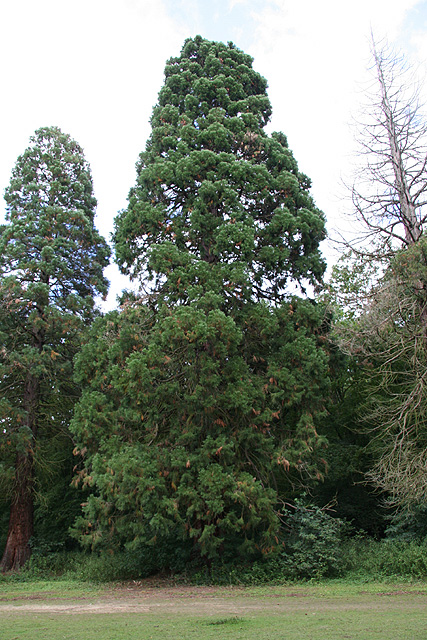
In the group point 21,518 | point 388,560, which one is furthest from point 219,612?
point 21,518

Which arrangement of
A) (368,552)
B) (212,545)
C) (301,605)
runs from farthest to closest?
(368,552) < (212,545) < (301,605)

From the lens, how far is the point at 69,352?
50.0ft

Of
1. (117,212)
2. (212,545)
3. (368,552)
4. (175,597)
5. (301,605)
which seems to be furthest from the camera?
(117,212)

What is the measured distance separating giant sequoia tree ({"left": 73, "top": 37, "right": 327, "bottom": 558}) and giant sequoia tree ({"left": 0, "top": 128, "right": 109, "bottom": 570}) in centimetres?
265

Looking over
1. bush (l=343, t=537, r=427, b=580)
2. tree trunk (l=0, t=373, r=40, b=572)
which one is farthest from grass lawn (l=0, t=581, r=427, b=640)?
tree trunk (l=0, t=373, r=40, b=572)

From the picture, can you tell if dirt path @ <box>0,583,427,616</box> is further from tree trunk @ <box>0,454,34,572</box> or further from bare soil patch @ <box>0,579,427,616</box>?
tree trunk @ <box>0,454,34,572</box>

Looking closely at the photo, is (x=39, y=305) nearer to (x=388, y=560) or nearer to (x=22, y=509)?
(x=22, y=509)

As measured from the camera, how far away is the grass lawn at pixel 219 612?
5188mm

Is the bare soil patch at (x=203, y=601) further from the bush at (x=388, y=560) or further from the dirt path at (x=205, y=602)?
the bush at (x=388, y=560)

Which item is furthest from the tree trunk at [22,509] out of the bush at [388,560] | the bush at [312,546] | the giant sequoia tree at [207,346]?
the bush at [388,560]

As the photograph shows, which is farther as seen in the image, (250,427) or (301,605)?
(250,427)

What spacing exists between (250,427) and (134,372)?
105 inches

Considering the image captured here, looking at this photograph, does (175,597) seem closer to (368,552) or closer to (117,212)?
(368,552)

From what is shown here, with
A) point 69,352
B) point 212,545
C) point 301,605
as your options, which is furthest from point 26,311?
point 301,605
